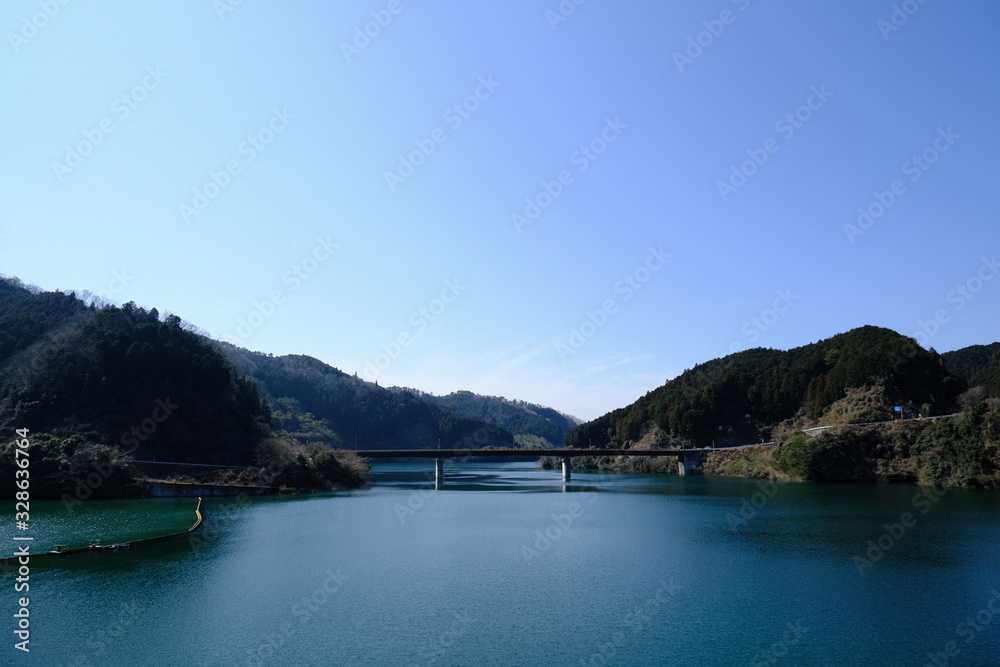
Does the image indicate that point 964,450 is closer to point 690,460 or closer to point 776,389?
point 690,460

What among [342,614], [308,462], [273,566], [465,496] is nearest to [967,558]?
[342,614]

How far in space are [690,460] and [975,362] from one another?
6381 centimetres

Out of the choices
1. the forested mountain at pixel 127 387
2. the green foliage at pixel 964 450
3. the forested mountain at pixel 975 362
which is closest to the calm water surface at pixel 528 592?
the green foliage at pixel 964 450

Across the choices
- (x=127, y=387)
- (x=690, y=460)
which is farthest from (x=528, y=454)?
(x=127, y=387)

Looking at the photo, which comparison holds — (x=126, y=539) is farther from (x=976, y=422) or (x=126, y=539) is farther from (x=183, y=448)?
(x=976, y=422)

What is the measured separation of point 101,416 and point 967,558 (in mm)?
71967

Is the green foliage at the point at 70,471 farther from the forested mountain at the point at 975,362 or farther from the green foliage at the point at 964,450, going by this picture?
the forested mountain at the point at 975,362

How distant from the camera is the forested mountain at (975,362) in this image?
99250 mm

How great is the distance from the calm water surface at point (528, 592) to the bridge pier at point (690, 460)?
185ft

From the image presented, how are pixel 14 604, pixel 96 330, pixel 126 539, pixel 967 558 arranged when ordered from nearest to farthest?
pixel 14 604
pixel 967 558
pixel 126 539
pixel 96 330

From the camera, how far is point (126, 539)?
106 ft

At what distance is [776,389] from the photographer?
101500 millimetres

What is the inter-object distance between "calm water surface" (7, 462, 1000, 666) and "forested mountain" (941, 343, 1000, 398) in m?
72.3

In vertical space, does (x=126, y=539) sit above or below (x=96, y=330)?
below
